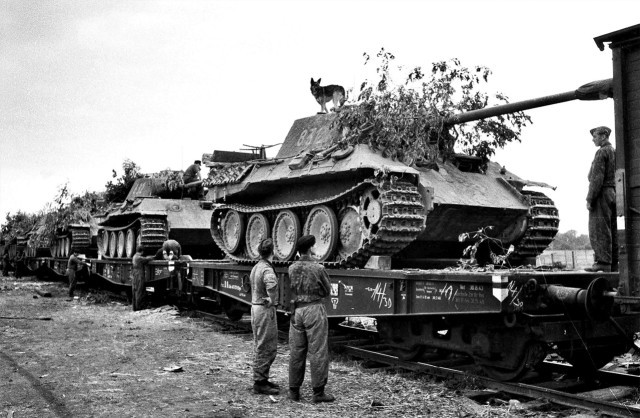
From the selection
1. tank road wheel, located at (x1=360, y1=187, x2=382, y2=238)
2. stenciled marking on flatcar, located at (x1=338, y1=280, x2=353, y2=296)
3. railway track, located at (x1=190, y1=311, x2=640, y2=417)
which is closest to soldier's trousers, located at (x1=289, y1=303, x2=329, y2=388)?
railway track, located at (x1=190, y1=311, x2=640, y2=417)

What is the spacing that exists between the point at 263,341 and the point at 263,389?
521 millimetres

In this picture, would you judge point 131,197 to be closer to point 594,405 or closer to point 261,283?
point 261,283

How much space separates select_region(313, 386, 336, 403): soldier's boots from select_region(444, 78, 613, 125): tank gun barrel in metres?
4.75

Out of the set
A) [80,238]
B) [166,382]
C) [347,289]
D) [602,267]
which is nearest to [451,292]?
[602,267]

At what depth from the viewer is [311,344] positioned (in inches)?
280

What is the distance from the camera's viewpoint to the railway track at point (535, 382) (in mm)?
6520

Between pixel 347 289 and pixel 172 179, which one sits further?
pixel 172 179

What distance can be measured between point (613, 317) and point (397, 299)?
252 cm

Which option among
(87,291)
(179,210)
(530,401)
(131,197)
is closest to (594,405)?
(530,401)

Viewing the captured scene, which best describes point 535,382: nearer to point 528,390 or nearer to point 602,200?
point 528,390

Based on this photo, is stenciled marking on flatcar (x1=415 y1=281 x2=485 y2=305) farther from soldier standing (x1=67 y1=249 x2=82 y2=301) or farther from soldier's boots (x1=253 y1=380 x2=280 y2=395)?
soldier standing (x1=67 y1=249 x2=82 y2=301)

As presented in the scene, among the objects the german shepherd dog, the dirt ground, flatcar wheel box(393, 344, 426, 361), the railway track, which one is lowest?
the dirt ground

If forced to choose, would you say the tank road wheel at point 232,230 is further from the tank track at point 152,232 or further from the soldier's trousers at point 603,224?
the soldier's trousers at point 603,224

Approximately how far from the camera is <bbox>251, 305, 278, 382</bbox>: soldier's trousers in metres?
7.43
